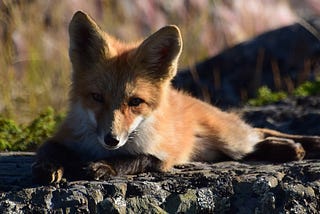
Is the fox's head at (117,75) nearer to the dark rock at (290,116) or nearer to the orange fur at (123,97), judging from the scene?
the orange fur at (123,97)

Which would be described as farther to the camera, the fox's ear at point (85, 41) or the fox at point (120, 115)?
the fox's ear at point (85, 41)

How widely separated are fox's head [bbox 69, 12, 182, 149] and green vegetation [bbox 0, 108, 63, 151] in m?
1.20

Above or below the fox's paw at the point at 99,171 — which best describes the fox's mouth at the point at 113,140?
above

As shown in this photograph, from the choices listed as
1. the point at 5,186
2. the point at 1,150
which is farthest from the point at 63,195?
the point at 1,150

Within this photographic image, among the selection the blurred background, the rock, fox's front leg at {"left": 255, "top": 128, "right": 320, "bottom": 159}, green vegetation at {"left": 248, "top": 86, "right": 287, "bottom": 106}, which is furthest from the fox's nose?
the rock

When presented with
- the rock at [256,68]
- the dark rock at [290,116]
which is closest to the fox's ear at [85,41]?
the dark rock at [290,116]

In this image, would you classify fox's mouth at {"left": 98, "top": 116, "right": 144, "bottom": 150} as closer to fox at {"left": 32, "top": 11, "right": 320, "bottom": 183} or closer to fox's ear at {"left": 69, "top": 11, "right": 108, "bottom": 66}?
fox at {"left": 32, "top": 11, "right": 320, "bottom": 183}

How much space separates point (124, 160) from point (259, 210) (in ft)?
3.17

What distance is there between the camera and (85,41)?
5.65 metres

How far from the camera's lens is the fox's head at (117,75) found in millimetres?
5242

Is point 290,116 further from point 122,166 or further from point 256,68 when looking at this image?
point 256,68

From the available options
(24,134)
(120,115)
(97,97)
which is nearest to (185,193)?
(120,115)

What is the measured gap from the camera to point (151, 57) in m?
5.61

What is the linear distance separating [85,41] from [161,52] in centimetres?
56
